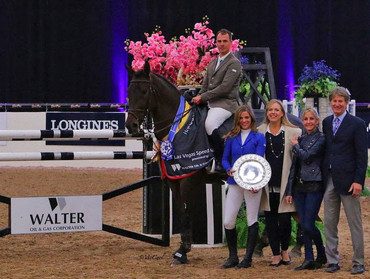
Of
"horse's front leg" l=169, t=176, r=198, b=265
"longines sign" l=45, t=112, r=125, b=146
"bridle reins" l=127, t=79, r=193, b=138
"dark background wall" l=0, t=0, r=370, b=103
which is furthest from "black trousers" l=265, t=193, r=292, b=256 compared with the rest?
"dark background wall" l=0, t=0, r=370, b=103

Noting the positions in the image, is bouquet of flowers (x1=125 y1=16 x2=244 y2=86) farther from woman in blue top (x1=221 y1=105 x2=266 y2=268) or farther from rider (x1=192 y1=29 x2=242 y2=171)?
woman in blue top (x1=221 y1=105 x2=266 y2=268)

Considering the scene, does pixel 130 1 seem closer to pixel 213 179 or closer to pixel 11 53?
pixel 11 53

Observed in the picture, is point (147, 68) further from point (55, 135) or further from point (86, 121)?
point (86, 121)

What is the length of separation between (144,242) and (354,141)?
10.6ft

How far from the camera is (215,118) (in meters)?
7.78

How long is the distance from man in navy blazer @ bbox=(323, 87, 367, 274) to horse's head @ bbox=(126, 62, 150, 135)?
5.49 feet

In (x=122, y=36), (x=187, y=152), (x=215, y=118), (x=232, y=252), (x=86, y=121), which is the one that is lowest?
(x=232, y=252)

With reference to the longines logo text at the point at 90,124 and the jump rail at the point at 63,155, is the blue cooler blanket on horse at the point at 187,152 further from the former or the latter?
the longines logo text at the point at 90,124

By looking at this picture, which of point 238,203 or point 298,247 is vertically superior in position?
point 238,203

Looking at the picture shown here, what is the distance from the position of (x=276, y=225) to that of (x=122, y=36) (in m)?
19.0

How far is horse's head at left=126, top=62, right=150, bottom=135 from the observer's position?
7557mm

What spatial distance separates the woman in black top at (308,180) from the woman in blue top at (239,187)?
304 millimetres

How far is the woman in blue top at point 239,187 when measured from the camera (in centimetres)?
723

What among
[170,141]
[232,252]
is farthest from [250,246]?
[170,141]
